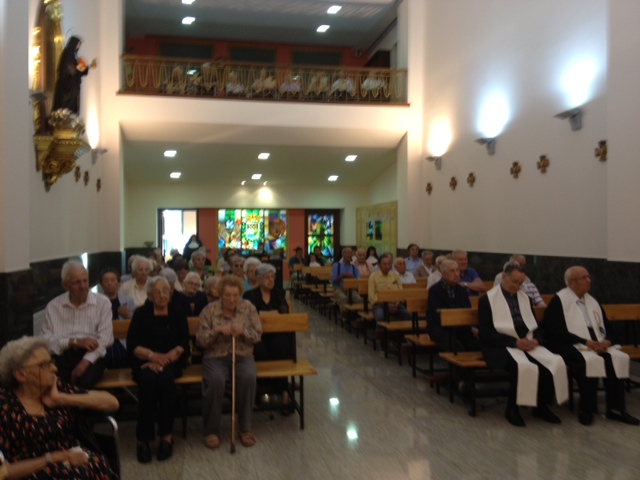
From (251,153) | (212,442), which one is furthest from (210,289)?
(251,153)

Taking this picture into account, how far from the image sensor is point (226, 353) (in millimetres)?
5086

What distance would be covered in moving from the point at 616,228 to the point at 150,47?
1425cm

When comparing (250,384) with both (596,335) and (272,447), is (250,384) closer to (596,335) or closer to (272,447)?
(272,447)

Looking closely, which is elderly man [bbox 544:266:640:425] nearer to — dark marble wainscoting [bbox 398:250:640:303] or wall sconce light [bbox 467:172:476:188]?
dark marble wainscoting [bbox 398:250:640:303]

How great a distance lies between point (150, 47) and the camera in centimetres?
1775

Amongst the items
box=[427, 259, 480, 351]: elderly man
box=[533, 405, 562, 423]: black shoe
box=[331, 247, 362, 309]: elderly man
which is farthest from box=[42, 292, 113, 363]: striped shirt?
box=[331, 247, 362, 309]: elderly man

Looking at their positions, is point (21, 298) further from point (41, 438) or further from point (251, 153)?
point (251, 153)

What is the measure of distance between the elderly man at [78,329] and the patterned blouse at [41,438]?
157cm

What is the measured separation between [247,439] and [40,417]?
6.51ft

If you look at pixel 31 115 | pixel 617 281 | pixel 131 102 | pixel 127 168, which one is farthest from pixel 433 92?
pixel 31 115

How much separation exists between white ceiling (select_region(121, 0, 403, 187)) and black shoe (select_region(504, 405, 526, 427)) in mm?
9481

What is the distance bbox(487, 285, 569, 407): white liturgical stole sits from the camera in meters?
5.20

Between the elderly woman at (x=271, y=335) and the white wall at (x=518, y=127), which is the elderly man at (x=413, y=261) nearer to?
the white wall at (x=518, y=127)

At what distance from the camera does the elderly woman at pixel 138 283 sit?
6727 mm
